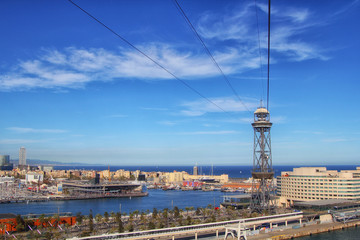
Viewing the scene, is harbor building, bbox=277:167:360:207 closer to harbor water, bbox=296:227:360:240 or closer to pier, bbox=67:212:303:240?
harbor water, bbox=296:227:360:240

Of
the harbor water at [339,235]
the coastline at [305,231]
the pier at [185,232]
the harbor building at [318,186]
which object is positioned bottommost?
the harbor water at [339,235]

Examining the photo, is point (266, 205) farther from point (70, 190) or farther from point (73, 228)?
point (70, 190)

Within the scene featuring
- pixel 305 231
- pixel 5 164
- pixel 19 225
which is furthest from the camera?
pixel 5 164

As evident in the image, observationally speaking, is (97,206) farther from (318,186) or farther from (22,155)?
(22,155)

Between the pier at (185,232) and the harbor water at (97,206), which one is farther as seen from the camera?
the harbor water at (97,206)

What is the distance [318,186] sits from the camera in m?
23.7

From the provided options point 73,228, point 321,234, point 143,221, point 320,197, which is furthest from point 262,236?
point 320,197

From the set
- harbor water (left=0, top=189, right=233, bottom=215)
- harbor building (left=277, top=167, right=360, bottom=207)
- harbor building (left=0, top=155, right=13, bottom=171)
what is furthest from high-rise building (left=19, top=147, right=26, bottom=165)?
harbor building (left=277, top=167, right=360, bottom=207)

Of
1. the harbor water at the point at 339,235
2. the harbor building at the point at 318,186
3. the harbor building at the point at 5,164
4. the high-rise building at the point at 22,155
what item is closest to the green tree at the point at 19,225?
the harbor water at the point at 339,235

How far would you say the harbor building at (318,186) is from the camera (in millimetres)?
23188

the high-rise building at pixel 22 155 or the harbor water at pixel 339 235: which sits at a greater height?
the high-rise building at pixel 22 155

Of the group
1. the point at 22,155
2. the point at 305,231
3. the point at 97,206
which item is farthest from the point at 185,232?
the point at 22,155

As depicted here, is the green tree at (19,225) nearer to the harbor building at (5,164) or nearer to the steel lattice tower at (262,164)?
the steel lattice tower at (262,164)

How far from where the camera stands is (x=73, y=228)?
1599 centimetres
